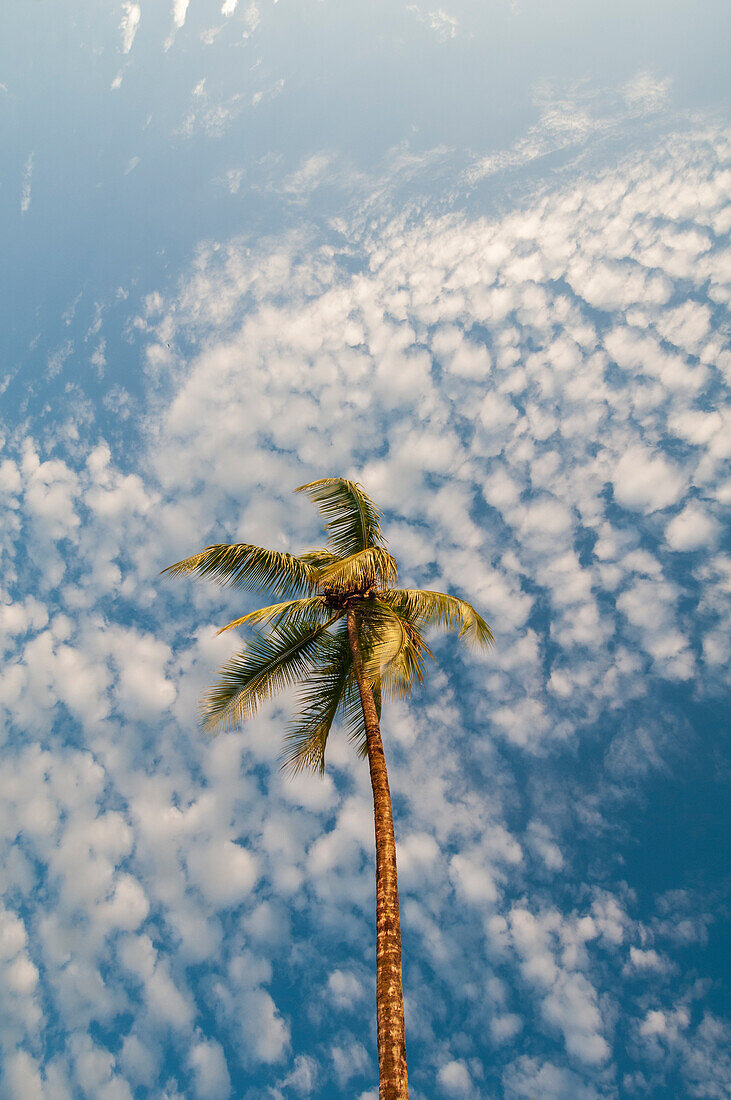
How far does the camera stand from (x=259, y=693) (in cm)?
1121

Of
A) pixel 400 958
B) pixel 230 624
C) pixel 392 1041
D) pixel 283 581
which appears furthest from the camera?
pixel 283 581

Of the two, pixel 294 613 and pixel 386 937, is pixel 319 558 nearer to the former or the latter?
pixel 294 613

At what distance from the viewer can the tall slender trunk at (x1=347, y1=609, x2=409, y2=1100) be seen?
19.5ft

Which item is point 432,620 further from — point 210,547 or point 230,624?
point 210,547

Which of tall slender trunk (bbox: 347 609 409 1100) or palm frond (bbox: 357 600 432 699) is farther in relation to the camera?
palm frond (bbox: 357 600 432 699)

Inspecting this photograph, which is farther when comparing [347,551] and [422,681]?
[347,551]

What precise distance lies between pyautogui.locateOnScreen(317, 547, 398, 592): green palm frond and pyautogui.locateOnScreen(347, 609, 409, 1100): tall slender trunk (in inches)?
66.6

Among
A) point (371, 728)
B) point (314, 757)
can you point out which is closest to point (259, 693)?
point (314, 757)

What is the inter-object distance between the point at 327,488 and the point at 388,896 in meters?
8.78

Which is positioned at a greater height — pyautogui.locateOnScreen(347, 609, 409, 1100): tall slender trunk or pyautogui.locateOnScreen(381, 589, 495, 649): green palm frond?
pyautogui.locateOnScreen(381, 589, 495, 649): green palm frond

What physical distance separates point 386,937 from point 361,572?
5626 millimetres

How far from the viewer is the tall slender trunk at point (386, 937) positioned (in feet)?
19.5

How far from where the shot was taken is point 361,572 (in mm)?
10578

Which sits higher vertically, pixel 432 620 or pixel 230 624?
pixel 432 620
